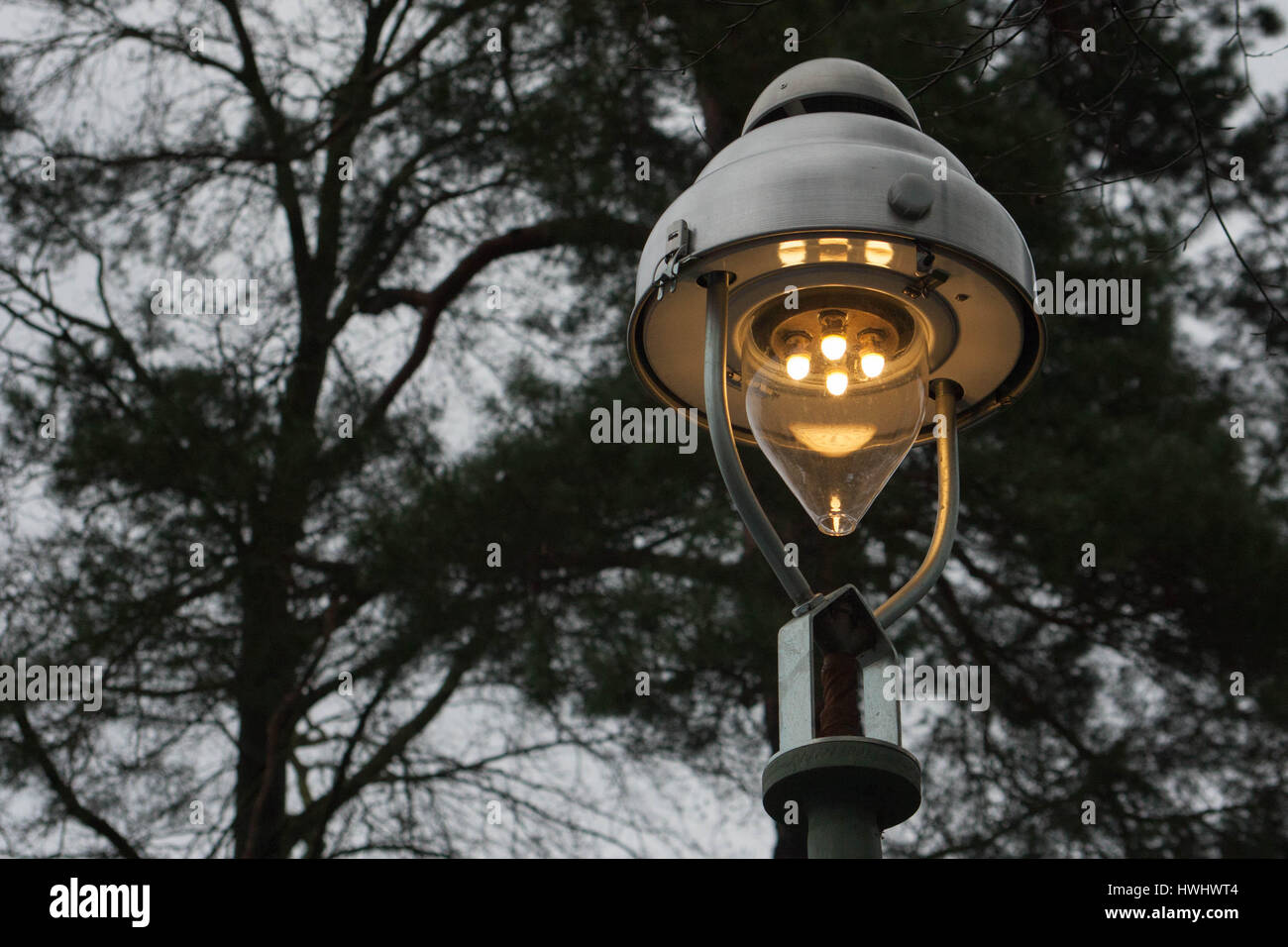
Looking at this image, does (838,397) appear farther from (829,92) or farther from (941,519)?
(829,92)

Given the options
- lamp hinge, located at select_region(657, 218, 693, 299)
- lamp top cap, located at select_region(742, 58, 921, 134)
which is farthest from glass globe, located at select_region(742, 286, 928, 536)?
lamp top cap, located at select_region(742, 58, 921, 134)

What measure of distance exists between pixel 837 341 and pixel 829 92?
1.16 ft

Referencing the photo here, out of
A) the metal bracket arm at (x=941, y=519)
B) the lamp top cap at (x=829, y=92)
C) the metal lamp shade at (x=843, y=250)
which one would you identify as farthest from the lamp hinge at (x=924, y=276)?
the lamp top cap at (x=829, y=92)

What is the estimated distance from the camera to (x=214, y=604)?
19.6ft

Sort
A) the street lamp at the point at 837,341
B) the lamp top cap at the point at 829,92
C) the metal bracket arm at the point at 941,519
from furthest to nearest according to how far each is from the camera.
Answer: the lamp top cap at the point at 829,92 < the metal bracket arm at the point at 941,519 < the street lamp at the point at 837,341

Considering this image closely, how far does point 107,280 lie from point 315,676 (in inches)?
80.2

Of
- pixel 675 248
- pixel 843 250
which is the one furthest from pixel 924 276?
pixel 675 248

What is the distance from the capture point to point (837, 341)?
1.87 meters

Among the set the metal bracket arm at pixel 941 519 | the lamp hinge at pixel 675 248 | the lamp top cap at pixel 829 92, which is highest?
Result: the lamp top cap at pixel 829 92

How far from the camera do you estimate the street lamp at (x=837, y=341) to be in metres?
1.64

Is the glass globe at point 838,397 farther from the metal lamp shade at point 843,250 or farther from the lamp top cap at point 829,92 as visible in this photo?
the lamp top cap at point 829,92

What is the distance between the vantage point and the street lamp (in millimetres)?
1637

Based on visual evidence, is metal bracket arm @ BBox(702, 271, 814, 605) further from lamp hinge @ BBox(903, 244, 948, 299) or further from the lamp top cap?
the lamp top cap
